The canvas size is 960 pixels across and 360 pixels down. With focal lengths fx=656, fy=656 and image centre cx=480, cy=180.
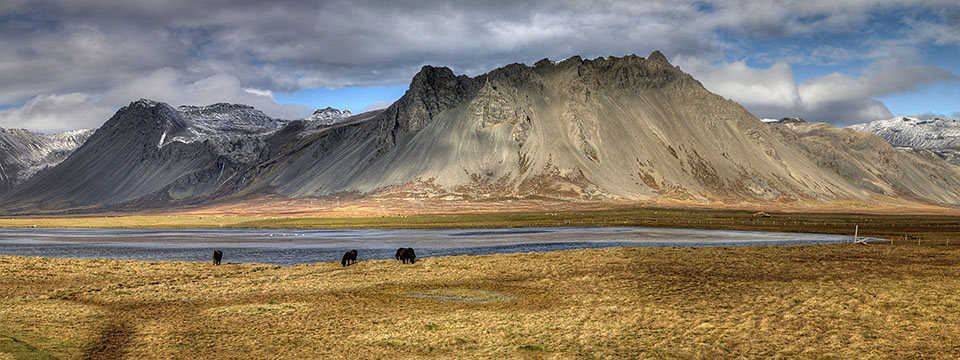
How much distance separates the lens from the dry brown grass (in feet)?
68.6

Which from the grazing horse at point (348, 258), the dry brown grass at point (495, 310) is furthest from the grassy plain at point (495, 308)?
the grazing horse at point (348, 258)

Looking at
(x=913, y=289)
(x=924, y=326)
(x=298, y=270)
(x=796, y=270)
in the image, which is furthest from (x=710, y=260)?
(x=298, y=270)

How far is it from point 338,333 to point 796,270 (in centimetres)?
2753

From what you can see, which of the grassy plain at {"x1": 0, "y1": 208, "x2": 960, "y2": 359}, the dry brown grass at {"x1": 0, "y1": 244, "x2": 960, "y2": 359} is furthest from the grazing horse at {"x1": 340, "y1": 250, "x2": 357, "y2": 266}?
the dry brown grass at {"x1": 0, "y1": 244, "x2": 960, "y2": 359}

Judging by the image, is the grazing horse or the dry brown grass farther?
the grazing horse

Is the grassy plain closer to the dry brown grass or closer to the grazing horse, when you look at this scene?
the dry brown grass

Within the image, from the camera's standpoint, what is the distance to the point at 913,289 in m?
29.2

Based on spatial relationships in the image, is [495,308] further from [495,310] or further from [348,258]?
[348,258]

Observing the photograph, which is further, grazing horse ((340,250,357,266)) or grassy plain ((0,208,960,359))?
grazing horse ((340,250,357,266))

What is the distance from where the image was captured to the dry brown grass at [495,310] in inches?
823

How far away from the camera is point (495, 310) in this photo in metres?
27.7

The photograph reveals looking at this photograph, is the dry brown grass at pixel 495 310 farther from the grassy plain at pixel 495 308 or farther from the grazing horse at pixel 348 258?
the grazing horse at pixel 348 258

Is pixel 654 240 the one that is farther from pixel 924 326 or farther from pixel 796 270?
pixel 924 326

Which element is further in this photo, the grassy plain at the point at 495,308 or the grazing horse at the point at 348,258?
the grazing horse at the point at 348,258
